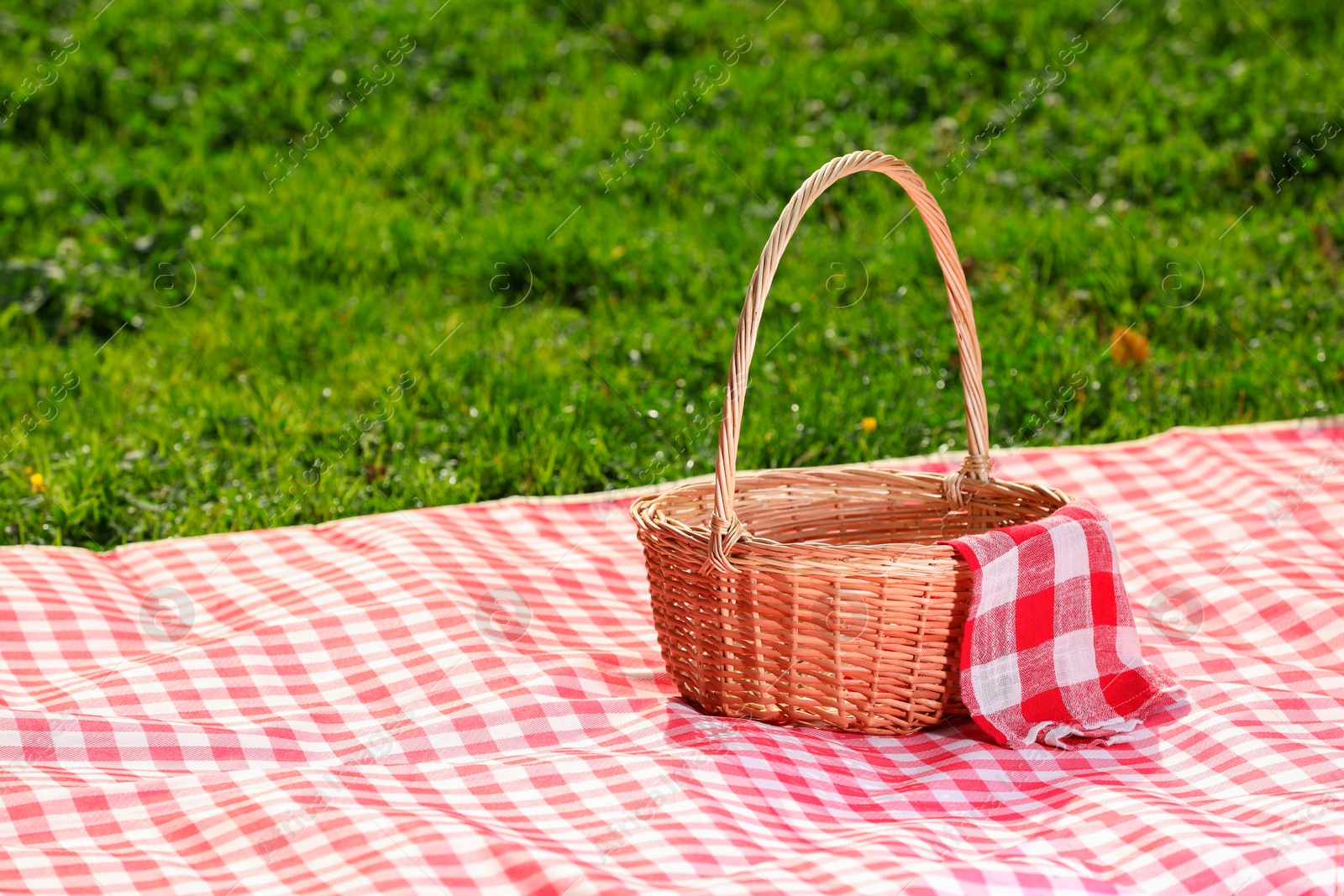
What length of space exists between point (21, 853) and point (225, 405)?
6.80 feet

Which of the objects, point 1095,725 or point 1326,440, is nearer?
point 1095,725

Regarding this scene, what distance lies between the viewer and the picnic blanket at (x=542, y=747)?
5.69 feet

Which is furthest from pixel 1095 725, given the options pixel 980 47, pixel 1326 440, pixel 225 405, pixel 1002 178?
pixel 980 47

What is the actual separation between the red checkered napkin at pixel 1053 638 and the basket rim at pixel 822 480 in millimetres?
95

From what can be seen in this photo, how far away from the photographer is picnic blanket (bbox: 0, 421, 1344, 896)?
174cm

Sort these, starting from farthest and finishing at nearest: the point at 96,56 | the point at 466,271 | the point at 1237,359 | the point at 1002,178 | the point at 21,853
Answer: the point at 96,56 < the point at 1002,178 < the point at 466,271 < the point at 1237,359 < the point at 21,853

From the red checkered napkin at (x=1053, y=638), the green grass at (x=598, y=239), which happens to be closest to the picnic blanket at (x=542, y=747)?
the red checkered napkin at (x=1053, y=638)

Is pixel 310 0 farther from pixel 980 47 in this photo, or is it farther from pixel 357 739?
pixel 357 739

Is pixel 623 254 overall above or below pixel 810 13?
below

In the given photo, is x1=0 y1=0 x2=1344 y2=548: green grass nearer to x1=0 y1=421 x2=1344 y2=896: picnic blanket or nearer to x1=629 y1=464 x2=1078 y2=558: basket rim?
x1=0 y1=421 x2=1344 y2=896: picnic blanket

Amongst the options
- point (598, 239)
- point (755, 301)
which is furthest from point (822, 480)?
point (598, 239)

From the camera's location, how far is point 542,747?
2.16 metres

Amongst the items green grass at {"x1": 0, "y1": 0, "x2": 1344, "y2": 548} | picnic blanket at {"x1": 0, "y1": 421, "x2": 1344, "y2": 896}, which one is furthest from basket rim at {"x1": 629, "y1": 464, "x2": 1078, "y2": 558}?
green grass at {"x1": 0, "y1": 0, "x2": 1344, "y2": 548}

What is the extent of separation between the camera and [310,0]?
19.5 feet
